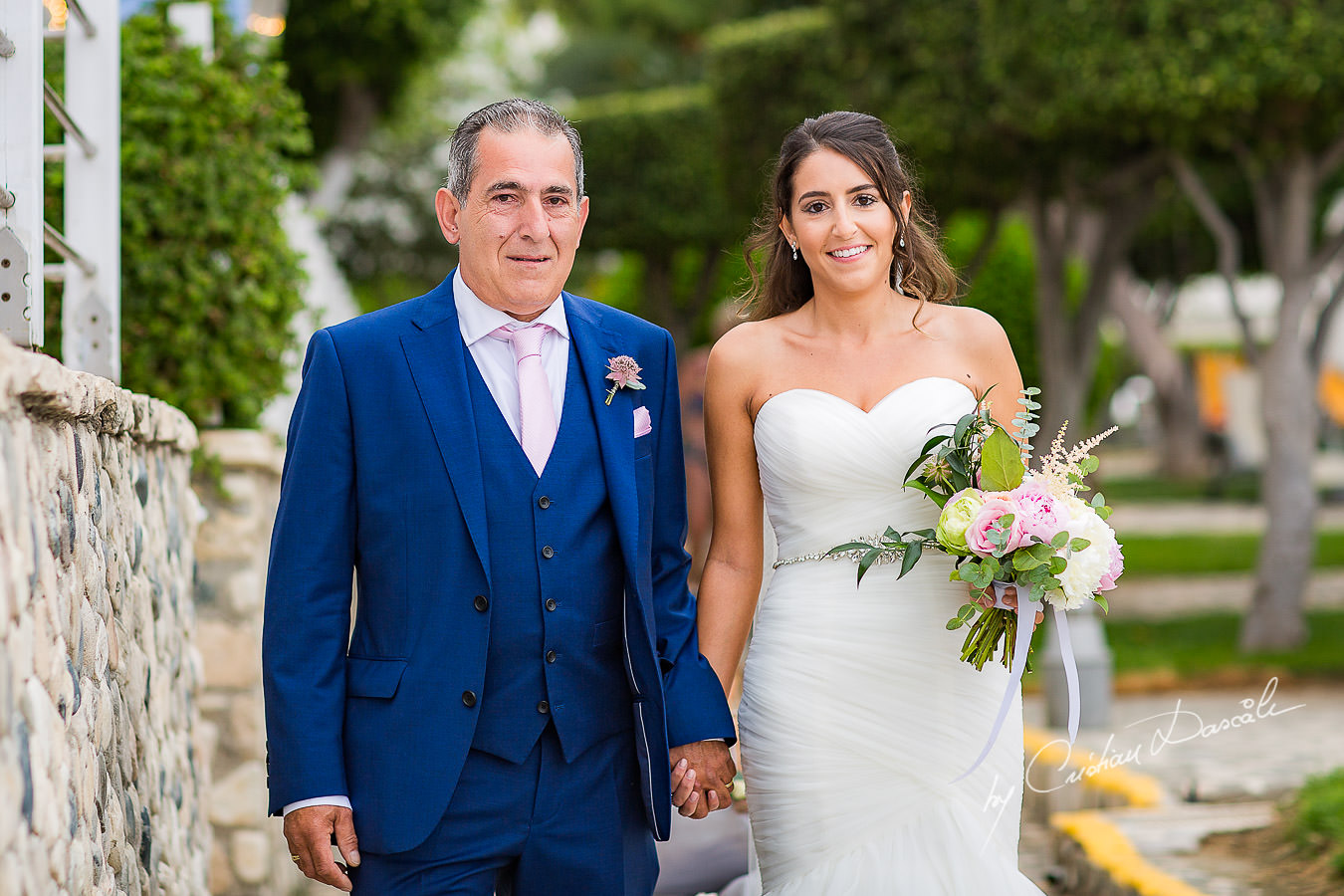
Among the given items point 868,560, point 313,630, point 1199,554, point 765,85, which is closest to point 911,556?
point 868,560

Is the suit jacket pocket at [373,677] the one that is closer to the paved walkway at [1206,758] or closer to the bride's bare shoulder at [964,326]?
the bride's bare shoulder at [964,326]

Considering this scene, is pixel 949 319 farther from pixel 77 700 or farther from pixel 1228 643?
pixel 1228 643

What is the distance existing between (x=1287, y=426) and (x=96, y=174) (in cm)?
889

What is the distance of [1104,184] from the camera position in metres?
12.2

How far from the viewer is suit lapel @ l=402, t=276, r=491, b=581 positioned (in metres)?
2.72

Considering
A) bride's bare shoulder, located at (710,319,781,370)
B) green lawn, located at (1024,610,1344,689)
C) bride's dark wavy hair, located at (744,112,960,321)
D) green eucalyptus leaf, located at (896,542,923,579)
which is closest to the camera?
green eucalyptus leaf, located at (896,542,923,579)

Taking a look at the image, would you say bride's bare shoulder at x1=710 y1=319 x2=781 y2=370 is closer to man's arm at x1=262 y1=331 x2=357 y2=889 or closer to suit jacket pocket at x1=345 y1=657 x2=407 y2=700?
man's arm at x1=262 y1=331 x2=357 y2=889

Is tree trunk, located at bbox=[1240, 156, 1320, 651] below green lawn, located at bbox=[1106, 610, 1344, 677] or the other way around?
the other way around

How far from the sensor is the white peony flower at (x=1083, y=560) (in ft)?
10.0

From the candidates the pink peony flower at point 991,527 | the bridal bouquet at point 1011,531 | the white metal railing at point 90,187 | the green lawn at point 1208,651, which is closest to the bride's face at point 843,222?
the bridal bouquet at point 1011,531

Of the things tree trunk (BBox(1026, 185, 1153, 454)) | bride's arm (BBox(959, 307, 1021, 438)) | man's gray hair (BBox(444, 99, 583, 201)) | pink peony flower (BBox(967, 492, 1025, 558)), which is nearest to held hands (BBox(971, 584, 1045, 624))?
pink peony flower (BBox(967, 492, 1025, 558))

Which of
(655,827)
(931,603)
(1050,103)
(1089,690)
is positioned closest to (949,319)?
(931,603)

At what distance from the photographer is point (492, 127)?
2877 mm

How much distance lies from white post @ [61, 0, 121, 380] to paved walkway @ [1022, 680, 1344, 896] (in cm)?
399
